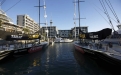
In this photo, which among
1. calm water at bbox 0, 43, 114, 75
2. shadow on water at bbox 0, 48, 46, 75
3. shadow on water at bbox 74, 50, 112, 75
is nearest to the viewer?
shadow on water at bbox 74, 50, 112, 75

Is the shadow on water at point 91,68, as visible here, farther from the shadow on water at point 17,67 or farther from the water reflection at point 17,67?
the water reflection at point 17,67

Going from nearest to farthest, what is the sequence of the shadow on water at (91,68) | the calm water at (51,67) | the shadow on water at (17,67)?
the shadow on water at (91,68)
the calm water at (51,67)
the shadow on water at (17,67)

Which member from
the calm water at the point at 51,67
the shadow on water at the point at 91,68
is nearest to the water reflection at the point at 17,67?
the calm water at the point at 51,67

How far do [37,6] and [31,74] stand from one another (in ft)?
93.6

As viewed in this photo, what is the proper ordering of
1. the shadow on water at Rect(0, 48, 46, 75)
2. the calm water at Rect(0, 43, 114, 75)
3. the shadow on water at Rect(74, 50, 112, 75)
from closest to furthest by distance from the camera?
the shadow on water at Rect(74, 50, 112, 75)
the calm water at Rect(0, 43, 114, 75)
the shadow on water at Rect(0, 48, 46, 75)

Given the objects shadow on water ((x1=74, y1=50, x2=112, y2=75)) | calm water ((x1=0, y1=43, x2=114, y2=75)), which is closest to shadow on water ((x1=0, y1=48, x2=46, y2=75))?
calm water ((x1=0, y1=43, x2=114, y2=75))

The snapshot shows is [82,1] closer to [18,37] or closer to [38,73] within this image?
[18,37]

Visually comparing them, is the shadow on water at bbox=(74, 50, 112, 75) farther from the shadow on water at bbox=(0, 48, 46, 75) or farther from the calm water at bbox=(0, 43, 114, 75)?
the shadow on water at bbox=(0, 48, 46, 75)

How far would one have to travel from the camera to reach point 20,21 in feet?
344

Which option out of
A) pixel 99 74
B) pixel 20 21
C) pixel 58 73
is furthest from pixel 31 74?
pixel 20 21

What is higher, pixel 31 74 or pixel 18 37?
pixel 18 37

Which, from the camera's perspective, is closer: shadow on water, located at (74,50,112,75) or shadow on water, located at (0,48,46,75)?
shadow on water, located at (74,50,112,75)

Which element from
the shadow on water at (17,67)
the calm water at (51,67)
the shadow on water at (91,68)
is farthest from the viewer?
the shadow on water at (17,67)

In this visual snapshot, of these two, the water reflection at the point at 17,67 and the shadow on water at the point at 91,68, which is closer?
the shadow on water at the point at 91,68
